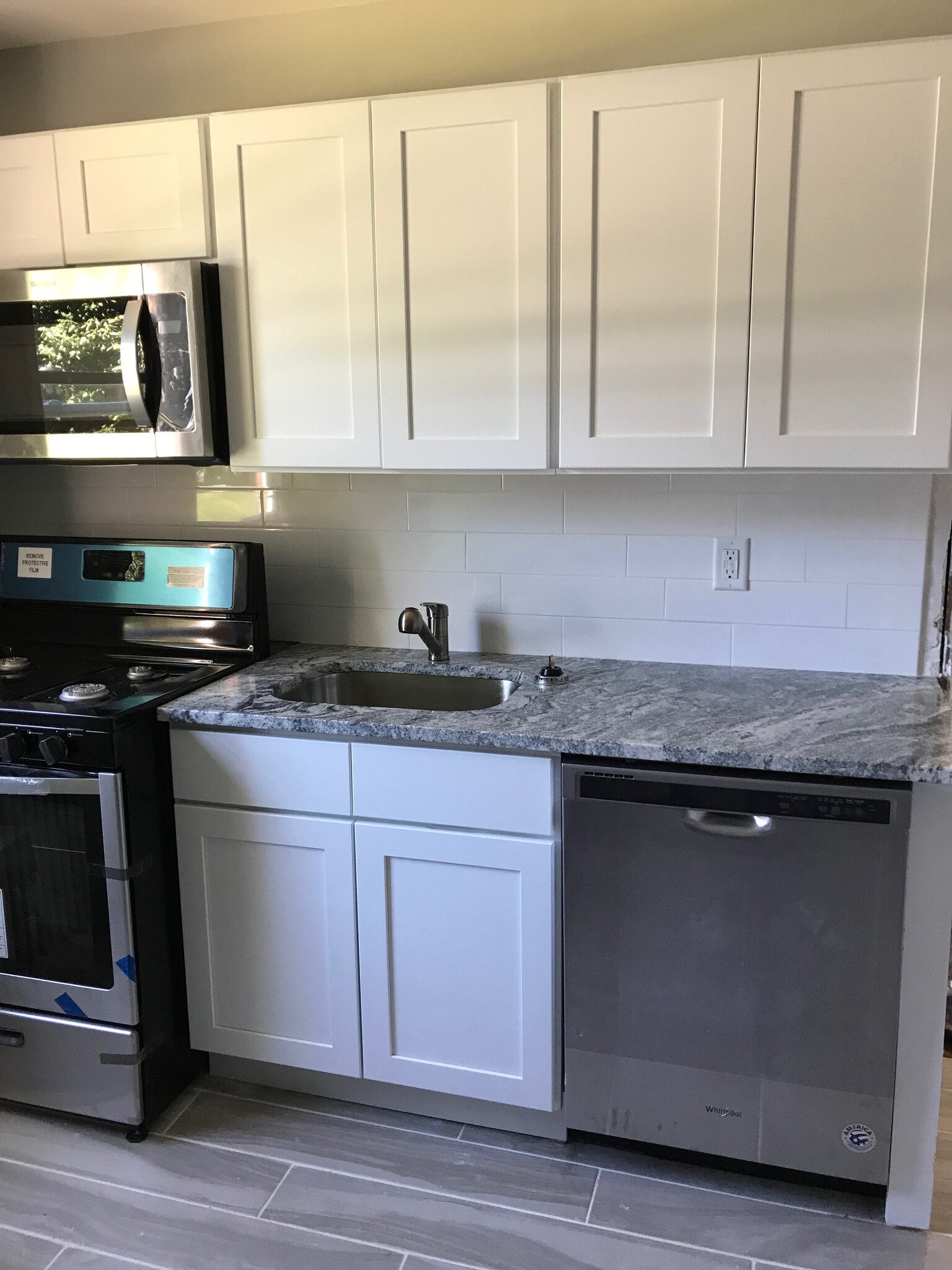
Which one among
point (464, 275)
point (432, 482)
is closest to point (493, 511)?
point (432, 482)

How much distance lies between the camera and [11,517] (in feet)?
9.50

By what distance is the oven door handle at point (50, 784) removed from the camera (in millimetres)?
2016

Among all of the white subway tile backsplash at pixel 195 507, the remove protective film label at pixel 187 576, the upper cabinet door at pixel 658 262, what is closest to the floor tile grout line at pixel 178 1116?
the remove protective film label at pixel 187 576

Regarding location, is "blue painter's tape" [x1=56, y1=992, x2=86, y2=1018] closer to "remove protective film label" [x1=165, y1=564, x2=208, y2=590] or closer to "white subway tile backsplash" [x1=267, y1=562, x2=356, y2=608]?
"remove protective film label" [x1=165, y1=564, x2=208, y2=590]

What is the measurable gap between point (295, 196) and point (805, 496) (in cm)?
130

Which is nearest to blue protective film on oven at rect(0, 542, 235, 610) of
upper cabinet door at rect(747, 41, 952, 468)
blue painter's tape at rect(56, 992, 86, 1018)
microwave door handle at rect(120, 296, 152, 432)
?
microwave door handle at rect(120, 296, 152, 432)

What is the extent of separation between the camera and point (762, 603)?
2.31 meters

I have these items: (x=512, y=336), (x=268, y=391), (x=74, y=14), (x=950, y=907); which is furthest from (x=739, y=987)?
(x=74, y=14)

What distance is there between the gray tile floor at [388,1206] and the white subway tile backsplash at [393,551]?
4.27ft

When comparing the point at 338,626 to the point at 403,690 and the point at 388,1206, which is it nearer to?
the point at 403,690

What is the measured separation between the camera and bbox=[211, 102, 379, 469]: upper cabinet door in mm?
2096

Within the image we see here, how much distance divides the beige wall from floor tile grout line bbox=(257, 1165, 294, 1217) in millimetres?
2409

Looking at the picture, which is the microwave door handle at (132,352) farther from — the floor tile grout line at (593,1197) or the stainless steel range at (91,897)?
the floor tile grout line at (593,1197)

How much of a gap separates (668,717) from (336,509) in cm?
111
